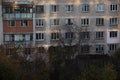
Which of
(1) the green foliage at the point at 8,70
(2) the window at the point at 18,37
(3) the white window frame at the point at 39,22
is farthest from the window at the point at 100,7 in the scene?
(1) the green foliage at the point at 8,70

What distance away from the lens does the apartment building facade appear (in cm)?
3812

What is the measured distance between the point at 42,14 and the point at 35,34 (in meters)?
1.97

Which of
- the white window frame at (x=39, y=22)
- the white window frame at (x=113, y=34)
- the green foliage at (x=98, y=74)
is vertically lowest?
the green foliage at (x=98, y=74)

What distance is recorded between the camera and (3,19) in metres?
37.8

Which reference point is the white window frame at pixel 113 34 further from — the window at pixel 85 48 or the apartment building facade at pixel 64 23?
the window at pixel 85 48

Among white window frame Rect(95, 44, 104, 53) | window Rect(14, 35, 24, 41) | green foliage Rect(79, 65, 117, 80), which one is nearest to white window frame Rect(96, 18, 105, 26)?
white window frame Rect(95, 44, 104, 53)

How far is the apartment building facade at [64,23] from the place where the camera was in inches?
1501

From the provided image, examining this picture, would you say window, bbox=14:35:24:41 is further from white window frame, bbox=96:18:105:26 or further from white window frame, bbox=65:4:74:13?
white window frame, bbox=96:18:105:26

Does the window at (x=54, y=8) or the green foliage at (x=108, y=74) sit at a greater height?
the window at (x=54, y=8)

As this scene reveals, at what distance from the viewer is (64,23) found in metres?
39.6

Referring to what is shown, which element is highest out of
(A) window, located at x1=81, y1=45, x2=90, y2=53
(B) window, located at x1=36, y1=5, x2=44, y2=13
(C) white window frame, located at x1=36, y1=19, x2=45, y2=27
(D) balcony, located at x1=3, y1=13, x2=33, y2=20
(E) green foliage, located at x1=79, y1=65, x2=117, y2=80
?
(B) window, located at x1=36, y1=5, x2=44, y2=13

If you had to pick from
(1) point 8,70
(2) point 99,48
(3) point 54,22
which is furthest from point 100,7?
(1) point 8,70

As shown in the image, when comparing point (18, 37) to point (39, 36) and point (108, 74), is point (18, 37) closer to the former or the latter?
point (39, 36)

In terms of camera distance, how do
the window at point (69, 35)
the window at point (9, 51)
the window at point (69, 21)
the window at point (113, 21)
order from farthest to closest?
the window at point (113, 21) < the window at point (69, 21) < the window at point (69, 35) < the window at point (9, 51)
